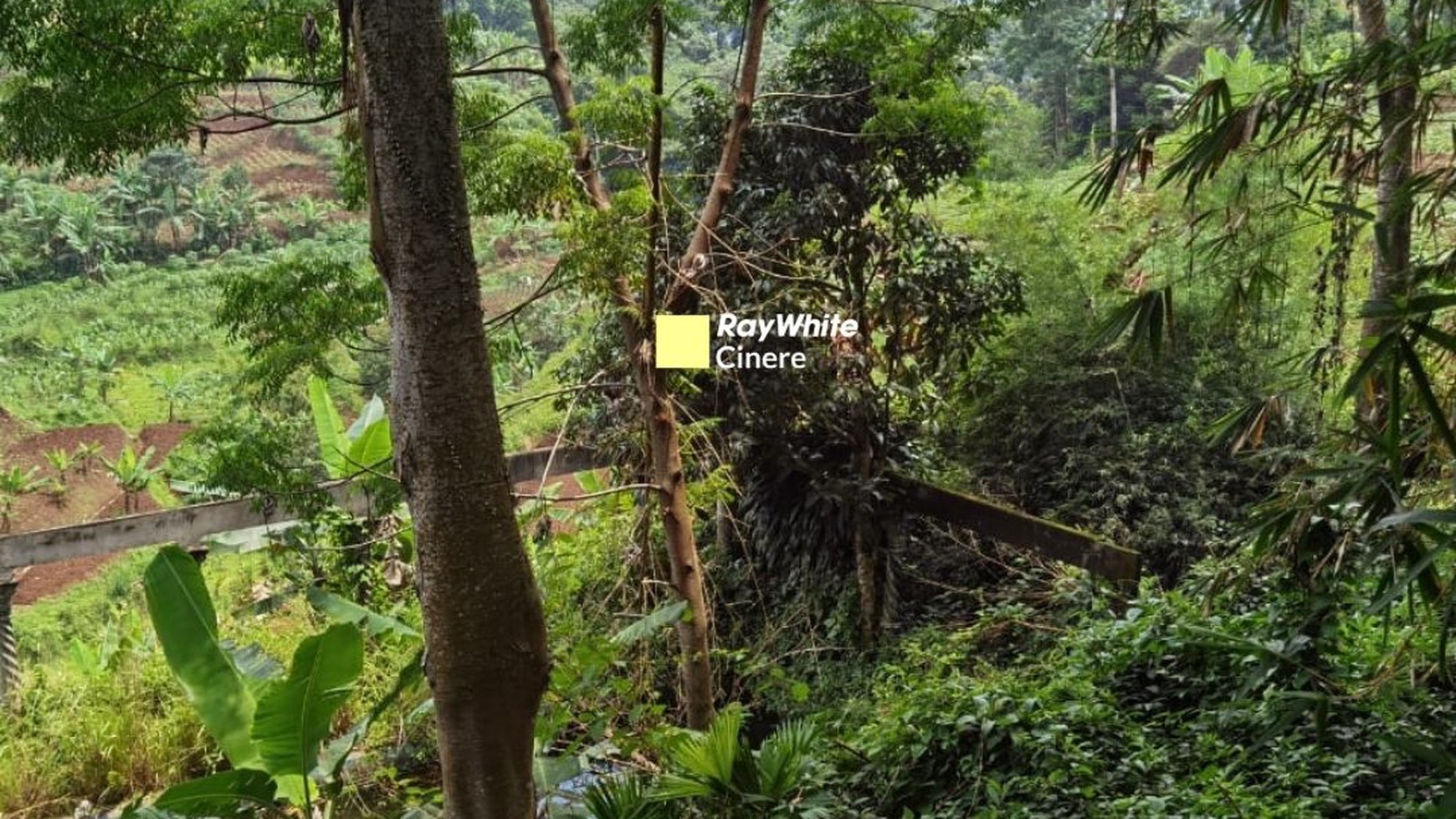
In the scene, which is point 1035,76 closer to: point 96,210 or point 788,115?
point 788,115

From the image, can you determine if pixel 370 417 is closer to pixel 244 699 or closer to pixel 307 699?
pixel 244 699

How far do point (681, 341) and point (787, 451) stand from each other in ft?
3.91

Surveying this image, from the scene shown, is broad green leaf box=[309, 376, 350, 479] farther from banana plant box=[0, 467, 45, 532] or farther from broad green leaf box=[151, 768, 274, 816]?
banana plant box=[0, 467, 45, 532]

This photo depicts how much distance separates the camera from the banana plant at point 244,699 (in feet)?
6.95

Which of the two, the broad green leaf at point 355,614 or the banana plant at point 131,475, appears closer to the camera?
the broad green leaf at point 355,614

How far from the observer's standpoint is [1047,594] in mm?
3902

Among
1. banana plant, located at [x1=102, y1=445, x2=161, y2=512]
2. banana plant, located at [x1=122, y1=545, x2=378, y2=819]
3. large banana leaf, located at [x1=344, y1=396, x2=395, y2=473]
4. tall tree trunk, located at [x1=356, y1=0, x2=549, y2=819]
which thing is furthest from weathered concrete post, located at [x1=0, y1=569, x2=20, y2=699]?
tall tree trunk, located at [x1=356, y1=0, x2=549, y2=819]

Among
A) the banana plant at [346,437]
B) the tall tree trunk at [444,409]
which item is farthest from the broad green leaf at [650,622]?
the banana plant at [346,437]

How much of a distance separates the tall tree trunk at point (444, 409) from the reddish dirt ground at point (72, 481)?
7.65 m

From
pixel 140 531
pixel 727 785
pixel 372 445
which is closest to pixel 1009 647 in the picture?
pixel 727 785

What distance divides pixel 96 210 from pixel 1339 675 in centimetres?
1130

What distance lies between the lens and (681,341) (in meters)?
3.12

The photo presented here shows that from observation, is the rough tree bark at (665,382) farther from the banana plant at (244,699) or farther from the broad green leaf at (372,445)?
the broad green leaf at (372,445)

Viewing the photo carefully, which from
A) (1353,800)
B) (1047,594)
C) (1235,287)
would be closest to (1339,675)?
(1353,800)
